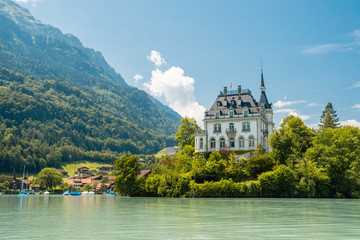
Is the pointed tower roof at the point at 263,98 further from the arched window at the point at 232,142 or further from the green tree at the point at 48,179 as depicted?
the green tree at the point at 48,179

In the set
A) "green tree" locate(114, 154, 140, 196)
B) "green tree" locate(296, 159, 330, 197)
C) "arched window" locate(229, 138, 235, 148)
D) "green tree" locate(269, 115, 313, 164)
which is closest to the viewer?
"green tree" locate(296, 159, 330, 197)

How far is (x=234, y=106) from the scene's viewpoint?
91688 millimetres

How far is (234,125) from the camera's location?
290 feet

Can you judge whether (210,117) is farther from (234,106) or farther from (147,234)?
(147,234)

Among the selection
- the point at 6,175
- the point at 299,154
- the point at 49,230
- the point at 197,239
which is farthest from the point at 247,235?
the point at 6,175

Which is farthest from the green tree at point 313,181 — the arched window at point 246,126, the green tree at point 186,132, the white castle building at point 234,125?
the green tree at point 186,132

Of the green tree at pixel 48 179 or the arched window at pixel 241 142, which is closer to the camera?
the arched window at pixel 241 142

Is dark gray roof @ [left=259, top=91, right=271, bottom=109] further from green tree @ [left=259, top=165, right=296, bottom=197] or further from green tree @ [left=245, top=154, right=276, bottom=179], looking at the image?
green tree @ [left=259, top=165, right=296, bottom=197]

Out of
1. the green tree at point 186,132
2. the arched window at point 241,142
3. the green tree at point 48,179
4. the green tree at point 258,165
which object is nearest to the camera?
the green tree at point 258,165

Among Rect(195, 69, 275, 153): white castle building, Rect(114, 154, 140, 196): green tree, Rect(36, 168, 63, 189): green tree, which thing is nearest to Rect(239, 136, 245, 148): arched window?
Rect(195, 69, 275, 153): white castle building

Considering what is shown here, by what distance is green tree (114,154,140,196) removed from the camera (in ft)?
285

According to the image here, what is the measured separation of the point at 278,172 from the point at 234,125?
20040 mm

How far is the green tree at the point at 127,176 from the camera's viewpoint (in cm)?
8688

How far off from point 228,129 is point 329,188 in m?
26.6
